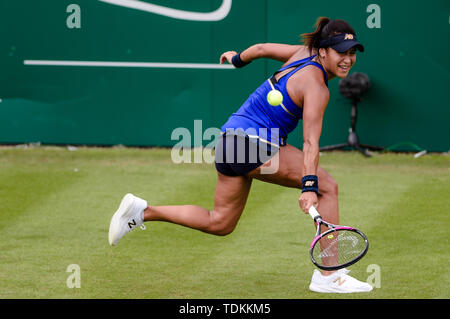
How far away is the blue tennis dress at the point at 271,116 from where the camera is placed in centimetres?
564

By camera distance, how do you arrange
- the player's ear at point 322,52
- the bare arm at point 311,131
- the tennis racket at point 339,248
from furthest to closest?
the player's ear at point 322,52 < the tennis racket at point 339,248 < the bare arm at point 311,131

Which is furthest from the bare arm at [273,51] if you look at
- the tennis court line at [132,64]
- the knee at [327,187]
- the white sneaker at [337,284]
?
the tennis court line at [132,64]

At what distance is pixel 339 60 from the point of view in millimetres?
5609

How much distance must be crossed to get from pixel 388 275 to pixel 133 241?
2.18 meters

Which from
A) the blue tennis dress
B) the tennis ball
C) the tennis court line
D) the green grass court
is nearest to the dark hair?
the blue tennis dress

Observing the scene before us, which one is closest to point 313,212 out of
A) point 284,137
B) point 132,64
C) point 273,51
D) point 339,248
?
point 339,248

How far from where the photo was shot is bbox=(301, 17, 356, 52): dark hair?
5.60 m

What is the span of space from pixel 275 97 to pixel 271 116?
0.17 meters

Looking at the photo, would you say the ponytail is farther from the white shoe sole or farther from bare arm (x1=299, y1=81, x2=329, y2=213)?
the white shoe sole

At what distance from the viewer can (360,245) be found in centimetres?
543

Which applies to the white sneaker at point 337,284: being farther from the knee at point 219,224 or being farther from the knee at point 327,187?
the knee at point 219,224

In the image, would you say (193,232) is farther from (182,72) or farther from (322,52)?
(182,72)

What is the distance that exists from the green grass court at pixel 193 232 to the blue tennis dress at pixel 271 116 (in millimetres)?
1040

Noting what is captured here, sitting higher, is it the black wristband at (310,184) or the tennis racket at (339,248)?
the black wristband at (310,184)
